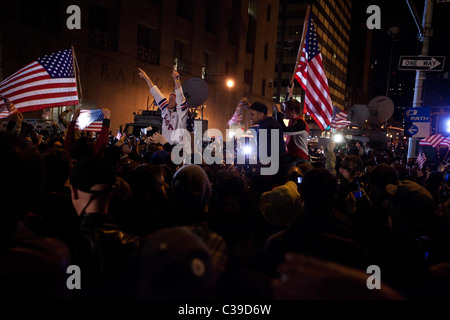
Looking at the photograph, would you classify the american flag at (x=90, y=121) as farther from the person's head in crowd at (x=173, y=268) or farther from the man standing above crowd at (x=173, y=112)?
the person's head in crowd at (x=173, y=268)

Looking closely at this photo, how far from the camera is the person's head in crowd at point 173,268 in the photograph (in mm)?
1074

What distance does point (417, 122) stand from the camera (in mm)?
11547

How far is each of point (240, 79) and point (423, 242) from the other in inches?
1291

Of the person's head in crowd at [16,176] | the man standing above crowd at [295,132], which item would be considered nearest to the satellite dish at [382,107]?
the man standing above crowd at [295,132]

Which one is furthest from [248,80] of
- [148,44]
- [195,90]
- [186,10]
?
[195,90]

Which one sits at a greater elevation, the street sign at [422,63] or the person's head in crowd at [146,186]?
the street sign at [422,63]

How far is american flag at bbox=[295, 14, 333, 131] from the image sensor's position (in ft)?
25.7

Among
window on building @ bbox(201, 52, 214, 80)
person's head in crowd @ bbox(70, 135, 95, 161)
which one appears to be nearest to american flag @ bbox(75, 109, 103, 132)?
person's head in crowd @ bbox(70, 135, 95, 161)

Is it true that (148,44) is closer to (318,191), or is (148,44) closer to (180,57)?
(180,57)

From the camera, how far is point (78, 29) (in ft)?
63.0

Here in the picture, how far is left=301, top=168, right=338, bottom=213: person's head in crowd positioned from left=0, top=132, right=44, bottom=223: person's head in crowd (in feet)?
5.42

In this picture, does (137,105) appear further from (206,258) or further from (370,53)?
(370,53)

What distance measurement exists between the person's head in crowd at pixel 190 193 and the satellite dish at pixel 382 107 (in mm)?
27707

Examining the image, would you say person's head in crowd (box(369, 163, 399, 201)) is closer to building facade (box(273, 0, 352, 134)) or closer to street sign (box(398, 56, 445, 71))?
street sign (box(398, 56, 445, 71))
